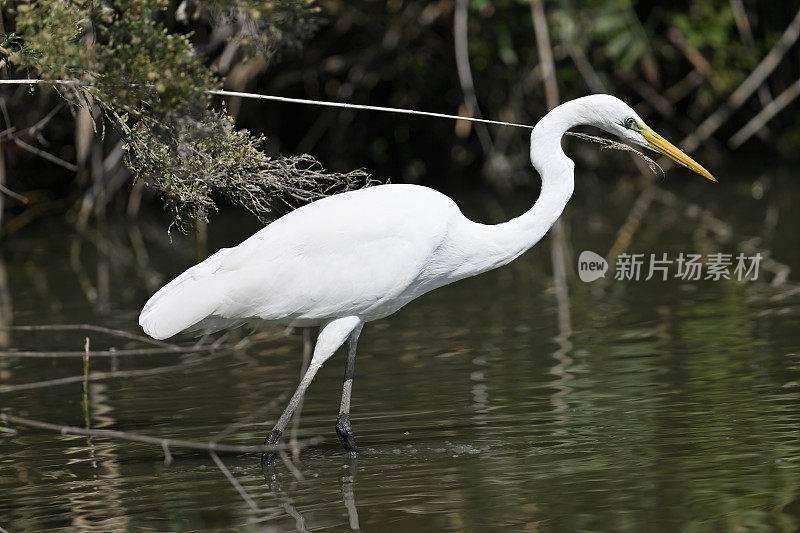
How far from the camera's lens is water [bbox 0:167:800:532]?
4684 millimetres

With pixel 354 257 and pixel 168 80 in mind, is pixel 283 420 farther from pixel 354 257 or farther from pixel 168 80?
pixel 168 80

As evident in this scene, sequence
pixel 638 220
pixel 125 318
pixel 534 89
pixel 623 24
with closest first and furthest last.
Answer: pixel 125 318 → pixel 638 220 → pixel 623 24 → pixel 534 89

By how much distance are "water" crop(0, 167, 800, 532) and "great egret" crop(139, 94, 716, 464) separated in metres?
0.29

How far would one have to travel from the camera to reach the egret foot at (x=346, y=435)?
562 centimetres

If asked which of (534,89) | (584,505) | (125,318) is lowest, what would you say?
(584,505)

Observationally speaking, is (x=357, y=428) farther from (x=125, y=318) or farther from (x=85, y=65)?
(x=125, y=318)

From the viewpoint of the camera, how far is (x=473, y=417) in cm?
608

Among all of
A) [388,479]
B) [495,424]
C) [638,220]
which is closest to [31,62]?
[388,479]

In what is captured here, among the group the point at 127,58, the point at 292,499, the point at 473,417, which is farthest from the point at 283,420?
the point at 127,58

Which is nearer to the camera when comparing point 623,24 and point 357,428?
point 357,428

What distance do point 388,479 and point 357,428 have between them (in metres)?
0.97

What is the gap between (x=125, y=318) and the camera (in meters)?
9.63

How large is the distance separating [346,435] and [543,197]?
1393mm

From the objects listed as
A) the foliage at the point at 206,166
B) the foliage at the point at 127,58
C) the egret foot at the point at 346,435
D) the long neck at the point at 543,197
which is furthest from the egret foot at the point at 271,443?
the foliage at the point at 127,58
